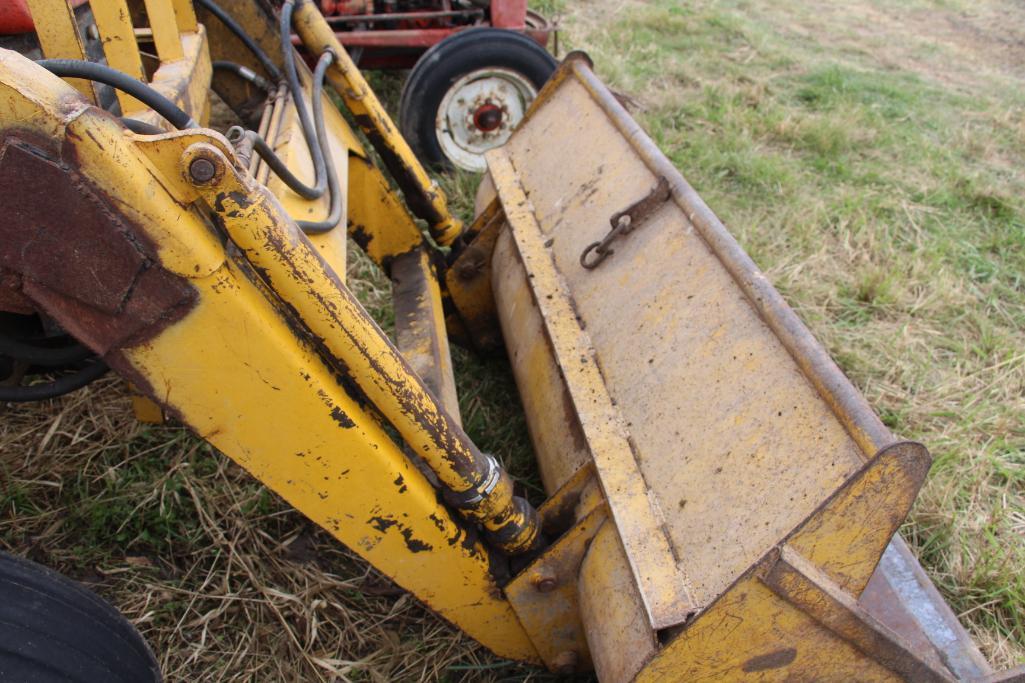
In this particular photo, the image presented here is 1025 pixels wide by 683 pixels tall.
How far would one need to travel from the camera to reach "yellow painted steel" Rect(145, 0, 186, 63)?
1.87 meters

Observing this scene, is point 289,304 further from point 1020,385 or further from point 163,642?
point 1020,385

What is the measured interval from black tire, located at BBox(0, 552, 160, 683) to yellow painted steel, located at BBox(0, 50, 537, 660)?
0.43 meters

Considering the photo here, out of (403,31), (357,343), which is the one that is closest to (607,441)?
(357,343)

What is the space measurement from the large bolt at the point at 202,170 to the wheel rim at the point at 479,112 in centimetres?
302

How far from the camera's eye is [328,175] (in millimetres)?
1995

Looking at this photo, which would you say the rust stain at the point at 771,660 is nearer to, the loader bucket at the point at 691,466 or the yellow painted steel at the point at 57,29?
the loader bucket at the point at 691,466

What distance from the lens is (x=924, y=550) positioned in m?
2.52

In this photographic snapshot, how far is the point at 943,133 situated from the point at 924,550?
3951 millimetres

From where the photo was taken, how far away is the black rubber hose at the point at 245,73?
8.18 feet

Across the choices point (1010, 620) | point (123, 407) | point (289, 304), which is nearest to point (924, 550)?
point (1010, 620)

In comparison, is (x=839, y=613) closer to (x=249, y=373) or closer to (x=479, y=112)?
(x=249, y=373)

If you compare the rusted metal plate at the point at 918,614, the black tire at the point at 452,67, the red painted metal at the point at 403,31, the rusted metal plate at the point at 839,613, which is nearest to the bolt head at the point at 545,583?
the rusted metal plate at the point at 839,613

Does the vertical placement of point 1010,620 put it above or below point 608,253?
below

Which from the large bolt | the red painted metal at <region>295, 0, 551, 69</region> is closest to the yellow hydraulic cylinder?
the large bolt
